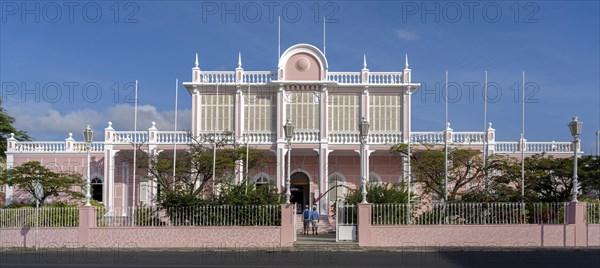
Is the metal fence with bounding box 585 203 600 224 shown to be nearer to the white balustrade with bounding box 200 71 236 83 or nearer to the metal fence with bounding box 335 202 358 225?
the metal fence with bounding box 335 202 358 225

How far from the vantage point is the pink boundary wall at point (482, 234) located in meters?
20.0

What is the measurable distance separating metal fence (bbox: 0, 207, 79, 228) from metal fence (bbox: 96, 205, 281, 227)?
4.14 feet

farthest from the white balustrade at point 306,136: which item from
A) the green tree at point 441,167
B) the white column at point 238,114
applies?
the green tree at point 441,167

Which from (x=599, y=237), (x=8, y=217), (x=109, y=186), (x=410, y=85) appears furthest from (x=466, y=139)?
(x=8, y=217)

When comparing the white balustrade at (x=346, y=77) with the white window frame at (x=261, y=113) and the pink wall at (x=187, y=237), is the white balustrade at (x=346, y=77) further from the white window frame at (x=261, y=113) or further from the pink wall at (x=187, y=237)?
the pink wall at (x=187, y=237)

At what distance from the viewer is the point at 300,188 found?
3322 cm

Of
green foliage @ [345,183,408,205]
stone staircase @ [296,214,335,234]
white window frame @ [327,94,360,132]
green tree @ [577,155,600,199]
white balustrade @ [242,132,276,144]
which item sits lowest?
stone staircase @ [296,214,335,234]

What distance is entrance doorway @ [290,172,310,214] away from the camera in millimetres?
33094

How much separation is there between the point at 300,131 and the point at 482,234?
1356 cm

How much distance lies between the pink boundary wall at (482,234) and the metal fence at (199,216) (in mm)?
3219

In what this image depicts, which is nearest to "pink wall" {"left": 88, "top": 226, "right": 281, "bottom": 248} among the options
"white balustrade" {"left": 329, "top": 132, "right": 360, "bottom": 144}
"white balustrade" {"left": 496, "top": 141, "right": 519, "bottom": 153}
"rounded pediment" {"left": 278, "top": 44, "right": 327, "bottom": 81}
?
"white balustrade" {"left": 329, "top": 132, "right": 360, "bottom": 144}

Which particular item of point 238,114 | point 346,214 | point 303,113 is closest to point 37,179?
point 238,114

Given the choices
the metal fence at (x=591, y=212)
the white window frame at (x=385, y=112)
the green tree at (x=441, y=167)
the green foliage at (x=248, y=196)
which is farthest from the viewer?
the white window frame at (x=385, y=112)

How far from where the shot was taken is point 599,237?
2002 centimetres
